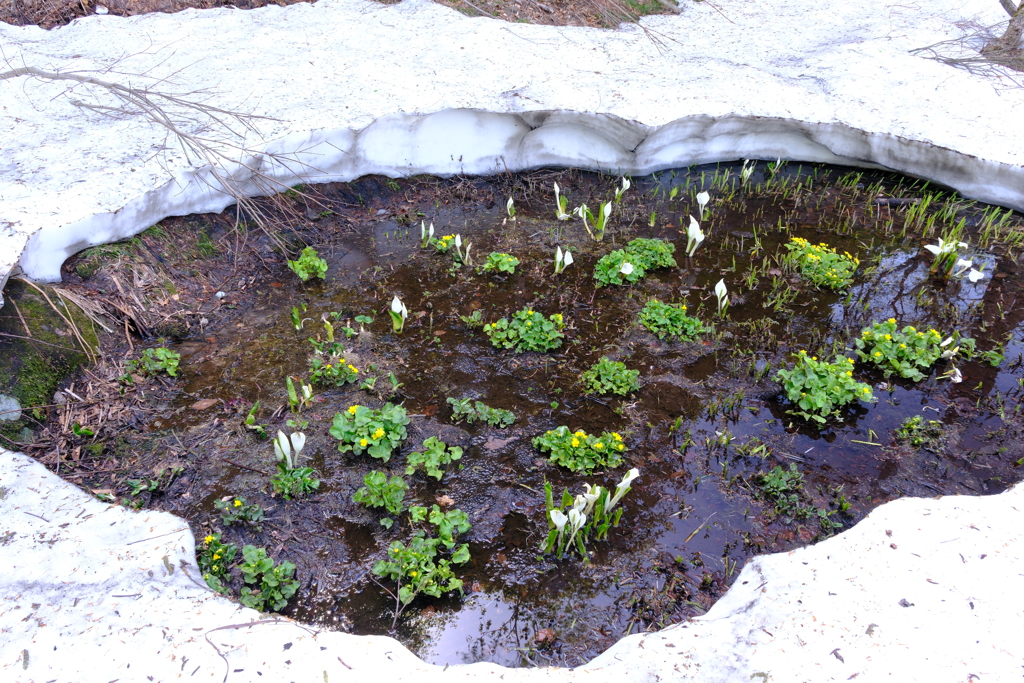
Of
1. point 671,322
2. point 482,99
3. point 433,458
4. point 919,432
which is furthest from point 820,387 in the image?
point 482,99

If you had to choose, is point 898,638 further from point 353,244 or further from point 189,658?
point 353,244

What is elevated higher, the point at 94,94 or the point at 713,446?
Answer: the point at 94,94

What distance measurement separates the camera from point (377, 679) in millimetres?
2137

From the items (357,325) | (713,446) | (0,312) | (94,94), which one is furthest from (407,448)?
(94,94)

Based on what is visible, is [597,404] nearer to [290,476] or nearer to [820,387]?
[820,387]

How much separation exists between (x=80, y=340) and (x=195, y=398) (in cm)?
78

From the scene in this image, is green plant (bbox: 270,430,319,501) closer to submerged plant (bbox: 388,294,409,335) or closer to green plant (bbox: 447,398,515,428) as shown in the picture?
green plant (bbox: 447,398,515,428)

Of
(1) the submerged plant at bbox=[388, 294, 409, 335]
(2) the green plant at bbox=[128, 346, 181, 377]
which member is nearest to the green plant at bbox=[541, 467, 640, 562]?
(1) the submerged plant at bbox=[388, 294, 409, 335]

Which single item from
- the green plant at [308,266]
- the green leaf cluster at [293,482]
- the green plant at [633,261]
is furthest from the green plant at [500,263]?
the green leaf cluster at [293,482]

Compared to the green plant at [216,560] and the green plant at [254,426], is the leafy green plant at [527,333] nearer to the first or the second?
the green plant at [254,426]

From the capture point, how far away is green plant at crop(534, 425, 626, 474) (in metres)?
3.44

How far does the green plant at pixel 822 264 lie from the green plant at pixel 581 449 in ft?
8.21

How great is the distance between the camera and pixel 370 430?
11.5ft

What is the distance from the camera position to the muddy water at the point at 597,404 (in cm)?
293
